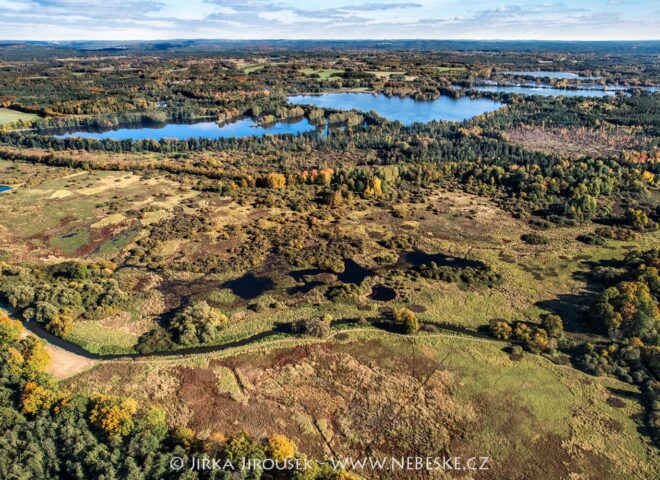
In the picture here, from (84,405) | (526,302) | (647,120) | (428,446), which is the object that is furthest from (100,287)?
(647,120)

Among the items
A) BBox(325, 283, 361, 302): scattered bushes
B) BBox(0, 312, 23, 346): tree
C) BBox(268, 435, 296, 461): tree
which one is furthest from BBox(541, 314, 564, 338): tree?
BBox(0, 312, 23, 346): tree

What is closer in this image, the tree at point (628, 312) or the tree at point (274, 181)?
the tree at point (628, 312)

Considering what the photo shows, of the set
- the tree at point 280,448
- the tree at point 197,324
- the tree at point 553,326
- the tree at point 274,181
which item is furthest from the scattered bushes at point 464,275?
the tree at point 274,181

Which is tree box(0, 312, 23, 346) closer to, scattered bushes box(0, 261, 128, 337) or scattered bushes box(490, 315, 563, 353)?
scattered bushes box(0, 261, 128, 337)

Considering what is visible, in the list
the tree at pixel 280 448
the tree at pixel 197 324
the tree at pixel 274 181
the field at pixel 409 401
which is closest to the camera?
the tree at pixel 280 448

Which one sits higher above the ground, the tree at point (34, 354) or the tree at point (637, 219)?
the tree at point (637, 219)

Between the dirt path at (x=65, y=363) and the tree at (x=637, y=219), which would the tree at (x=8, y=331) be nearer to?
the dirt path at (x=65, y=363)

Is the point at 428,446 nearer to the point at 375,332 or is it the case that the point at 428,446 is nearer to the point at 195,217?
the point at 375,332

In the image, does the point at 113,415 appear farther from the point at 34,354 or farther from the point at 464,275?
the point at 464,275

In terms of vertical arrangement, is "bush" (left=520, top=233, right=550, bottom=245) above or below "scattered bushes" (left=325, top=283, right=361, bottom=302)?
above
